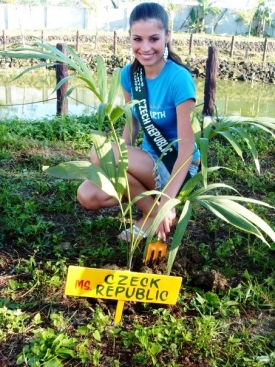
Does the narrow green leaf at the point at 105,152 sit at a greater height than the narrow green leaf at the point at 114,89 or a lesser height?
lesser

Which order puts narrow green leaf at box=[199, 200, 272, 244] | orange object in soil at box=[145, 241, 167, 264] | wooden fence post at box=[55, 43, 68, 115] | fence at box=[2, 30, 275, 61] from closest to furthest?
1. narrow green leaf at box=[199, 200, 272, 244]
2. orange object in soil at box=[145, 241, 167, 264]
3. wooden fence post at box=[55, 43, 68, 115]
4. fence at box=[2, 30, 275, 61]

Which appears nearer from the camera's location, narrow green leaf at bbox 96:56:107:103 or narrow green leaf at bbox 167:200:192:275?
narrow green leaf at bbox 167:200:192:275

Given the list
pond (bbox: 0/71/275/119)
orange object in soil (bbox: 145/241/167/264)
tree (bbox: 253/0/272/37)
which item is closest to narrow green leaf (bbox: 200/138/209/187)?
orange object in soil (bbox: 145/241/167/264)

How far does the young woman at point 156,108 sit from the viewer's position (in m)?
1.80

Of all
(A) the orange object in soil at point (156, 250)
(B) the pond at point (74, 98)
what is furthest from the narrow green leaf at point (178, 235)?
(B) the pond at point (74, 98)

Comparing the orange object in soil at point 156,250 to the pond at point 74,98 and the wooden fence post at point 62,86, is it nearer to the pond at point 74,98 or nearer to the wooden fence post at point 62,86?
the wooden fence post at point 62,86

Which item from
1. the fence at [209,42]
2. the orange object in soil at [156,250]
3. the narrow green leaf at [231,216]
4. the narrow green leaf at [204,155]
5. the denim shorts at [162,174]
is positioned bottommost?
the orange object in soil at [156,250]

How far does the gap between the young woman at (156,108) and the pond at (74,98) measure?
172 inches

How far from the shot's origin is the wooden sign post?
143cm

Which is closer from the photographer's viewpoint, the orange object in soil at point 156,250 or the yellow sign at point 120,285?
the yellow sign at point 120,285

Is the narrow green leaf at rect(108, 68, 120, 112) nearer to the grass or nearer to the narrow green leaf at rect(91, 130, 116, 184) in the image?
the narrow green leaf at rect(91, 130, 116, 184)

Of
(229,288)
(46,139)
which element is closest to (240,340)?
(229,288)

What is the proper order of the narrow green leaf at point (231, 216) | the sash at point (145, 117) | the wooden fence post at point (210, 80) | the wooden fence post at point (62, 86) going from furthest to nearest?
the wooden fence post at point (210, 80) → the wooden fence post at point (62, 86) → the sash at point (145, 117) → the narrow green leaf at point (231, 216)

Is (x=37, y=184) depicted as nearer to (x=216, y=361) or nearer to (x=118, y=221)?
(x=118, y=221)
